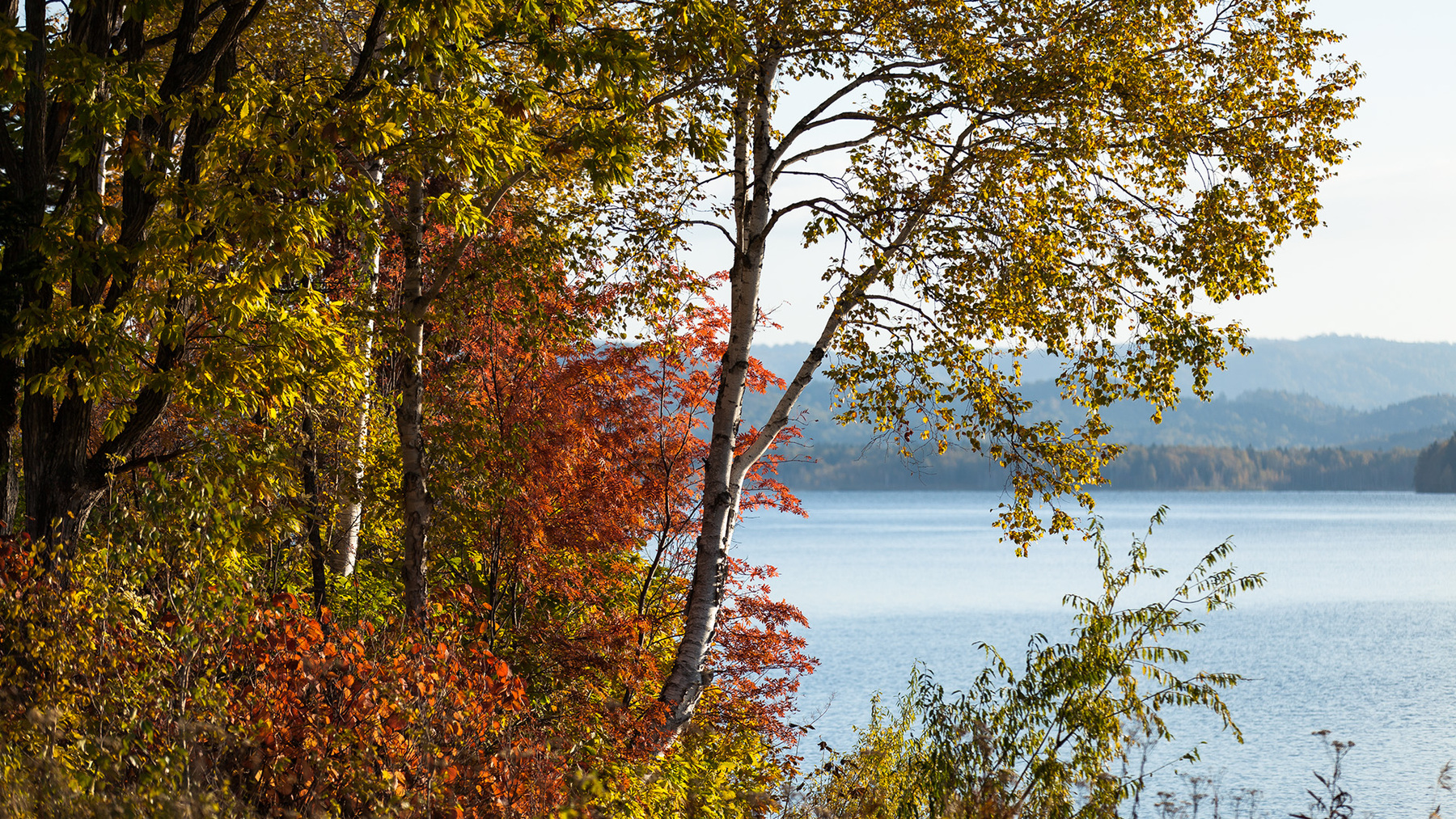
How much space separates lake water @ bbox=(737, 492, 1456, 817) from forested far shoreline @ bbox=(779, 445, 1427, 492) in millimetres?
101352

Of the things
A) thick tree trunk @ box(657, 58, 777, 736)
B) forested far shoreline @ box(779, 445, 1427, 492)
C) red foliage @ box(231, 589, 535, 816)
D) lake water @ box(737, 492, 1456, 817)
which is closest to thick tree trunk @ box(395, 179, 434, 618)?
thick tree trunk @ box(657, 58, 777, 736)

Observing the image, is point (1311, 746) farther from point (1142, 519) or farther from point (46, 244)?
point (1142, 519)

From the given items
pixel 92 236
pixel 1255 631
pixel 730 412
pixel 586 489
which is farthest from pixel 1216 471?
pixel 92 236

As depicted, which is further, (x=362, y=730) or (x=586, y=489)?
(x=586, y=489)

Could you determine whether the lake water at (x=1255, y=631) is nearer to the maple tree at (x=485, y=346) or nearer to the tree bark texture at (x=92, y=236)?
the maple tree at (x=485, y=346)

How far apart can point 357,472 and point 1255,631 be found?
32.3m

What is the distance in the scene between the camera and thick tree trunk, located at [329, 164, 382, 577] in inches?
386

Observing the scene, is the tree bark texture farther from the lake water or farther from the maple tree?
the lake water

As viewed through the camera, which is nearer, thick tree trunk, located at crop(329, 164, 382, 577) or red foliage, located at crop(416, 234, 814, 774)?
thick tree trunk, located at crop(329, 164, 382, 577)

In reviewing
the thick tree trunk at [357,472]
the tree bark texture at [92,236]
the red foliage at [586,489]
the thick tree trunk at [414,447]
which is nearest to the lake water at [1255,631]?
the red foliage at [586,489]

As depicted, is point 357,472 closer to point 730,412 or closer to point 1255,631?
point 730,412

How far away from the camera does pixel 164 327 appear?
714 cm

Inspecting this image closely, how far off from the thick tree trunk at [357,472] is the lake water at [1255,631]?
7.40 m

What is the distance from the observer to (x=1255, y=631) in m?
35.0
